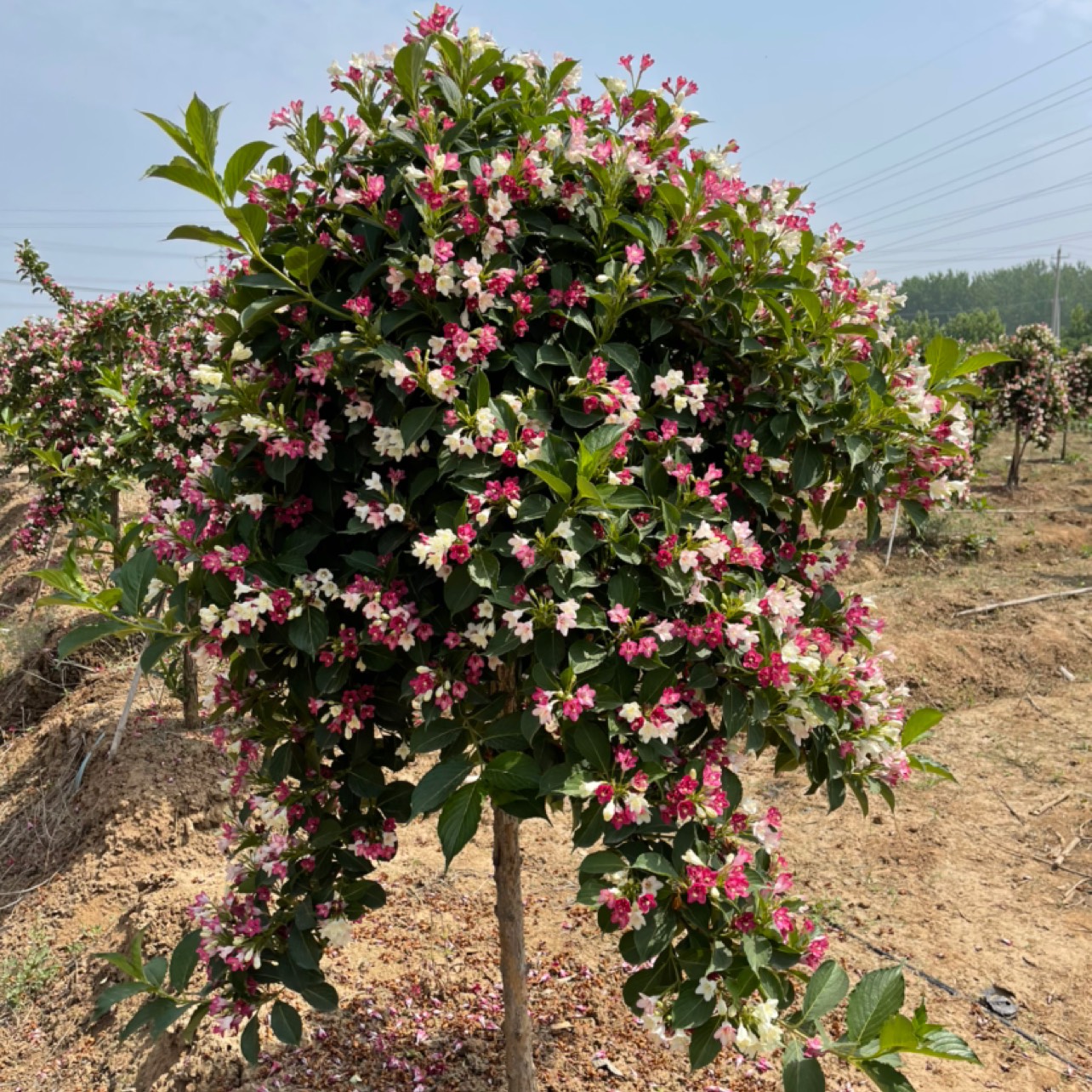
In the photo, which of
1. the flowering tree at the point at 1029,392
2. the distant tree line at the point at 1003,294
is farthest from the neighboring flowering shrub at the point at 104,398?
the distant tree line at the point at 1003,294

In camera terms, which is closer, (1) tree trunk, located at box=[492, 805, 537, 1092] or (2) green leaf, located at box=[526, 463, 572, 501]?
(2) green leaf, located at box=[526, 463, 572, 501]

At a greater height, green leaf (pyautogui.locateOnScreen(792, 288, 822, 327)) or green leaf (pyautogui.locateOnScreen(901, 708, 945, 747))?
green leaf (pyautogui.locateOnScreen(792, 288, 822, 327))

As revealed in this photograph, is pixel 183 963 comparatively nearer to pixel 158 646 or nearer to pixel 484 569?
pixel 158 646

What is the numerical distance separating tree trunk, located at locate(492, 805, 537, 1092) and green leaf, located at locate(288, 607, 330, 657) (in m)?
0.90

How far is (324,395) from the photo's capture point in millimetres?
1725

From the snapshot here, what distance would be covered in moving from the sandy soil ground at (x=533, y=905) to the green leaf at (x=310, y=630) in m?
1.79

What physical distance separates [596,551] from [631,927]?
68cm

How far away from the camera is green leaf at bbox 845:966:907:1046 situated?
4.52ft

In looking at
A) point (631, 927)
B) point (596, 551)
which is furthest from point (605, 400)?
point (631, 927)

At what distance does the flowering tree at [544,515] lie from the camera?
1.49m

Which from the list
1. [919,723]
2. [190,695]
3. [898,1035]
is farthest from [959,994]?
[190,695]

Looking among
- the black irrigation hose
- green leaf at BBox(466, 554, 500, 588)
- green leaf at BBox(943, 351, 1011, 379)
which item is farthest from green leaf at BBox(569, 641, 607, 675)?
the black irrigation hose

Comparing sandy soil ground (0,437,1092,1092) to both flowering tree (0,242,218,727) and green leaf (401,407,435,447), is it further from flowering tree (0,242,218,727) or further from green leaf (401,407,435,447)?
green leaf (401,407,435,447)

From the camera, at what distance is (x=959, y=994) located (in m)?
3.31
